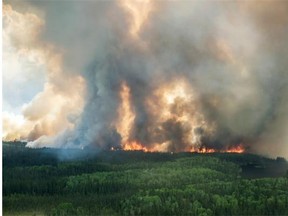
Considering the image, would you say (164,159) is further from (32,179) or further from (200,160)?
(32,179)

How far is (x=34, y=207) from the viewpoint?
95.5 feet

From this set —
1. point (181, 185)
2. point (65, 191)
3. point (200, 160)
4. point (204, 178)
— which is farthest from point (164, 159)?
point (65, 191)

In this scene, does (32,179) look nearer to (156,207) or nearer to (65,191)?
(65,191)

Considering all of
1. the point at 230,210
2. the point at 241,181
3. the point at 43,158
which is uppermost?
the point at 43,158

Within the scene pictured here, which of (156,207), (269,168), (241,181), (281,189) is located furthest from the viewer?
(269,168)

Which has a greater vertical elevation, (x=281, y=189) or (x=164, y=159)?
(x=164, y=159)

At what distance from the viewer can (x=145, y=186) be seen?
31.4 meters

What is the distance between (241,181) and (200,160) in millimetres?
12204

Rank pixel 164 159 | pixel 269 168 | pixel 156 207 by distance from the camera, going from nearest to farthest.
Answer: pixel 156 207
pixel 269 168
pixel 164 159

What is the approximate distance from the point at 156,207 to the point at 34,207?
7.81 metres

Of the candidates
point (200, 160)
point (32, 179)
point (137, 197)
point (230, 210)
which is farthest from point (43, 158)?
point (230, 210)

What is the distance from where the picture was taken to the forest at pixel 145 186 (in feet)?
93.0

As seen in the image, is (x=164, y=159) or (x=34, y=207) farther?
(x=164, y=159)

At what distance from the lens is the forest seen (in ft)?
93.0
